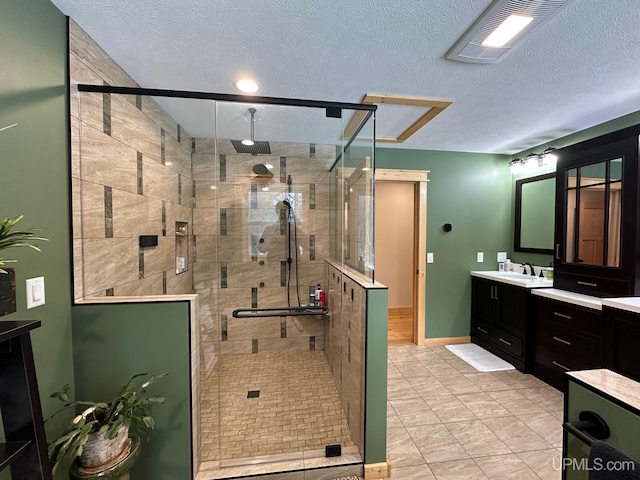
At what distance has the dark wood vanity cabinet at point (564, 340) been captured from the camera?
2.22 metres

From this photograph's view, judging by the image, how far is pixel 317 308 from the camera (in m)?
2.76

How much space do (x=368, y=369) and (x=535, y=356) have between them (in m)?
2.32

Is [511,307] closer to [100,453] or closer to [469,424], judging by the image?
[469,424]

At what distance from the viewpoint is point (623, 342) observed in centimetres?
194

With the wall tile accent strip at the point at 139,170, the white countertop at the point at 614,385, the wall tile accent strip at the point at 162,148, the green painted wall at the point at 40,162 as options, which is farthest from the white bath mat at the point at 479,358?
the wall tile accent strip at the point at 162,148

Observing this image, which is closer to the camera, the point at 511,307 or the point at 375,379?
the point at 375,379

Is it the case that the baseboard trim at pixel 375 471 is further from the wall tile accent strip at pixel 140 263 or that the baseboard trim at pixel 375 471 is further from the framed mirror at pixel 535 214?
the framed mirror at pixel 535 214

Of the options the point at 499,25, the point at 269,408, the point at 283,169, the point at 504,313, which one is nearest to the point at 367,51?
the point at 499,25

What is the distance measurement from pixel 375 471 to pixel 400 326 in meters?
2.90

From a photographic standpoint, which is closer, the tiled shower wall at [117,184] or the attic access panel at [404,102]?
the tiled shower wall at [117,184]

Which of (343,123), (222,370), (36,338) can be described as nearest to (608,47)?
(343,123)

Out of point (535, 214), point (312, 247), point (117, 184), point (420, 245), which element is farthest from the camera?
point (420, 245)

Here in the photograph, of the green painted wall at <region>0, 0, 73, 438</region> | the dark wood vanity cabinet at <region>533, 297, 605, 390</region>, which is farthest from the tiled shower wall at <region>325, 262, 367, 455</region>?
the dark wood vanity cabinet at <region>533, 297, 605, 390</region>

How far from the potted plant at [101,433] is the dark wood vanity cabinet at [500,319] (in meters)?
3.37
